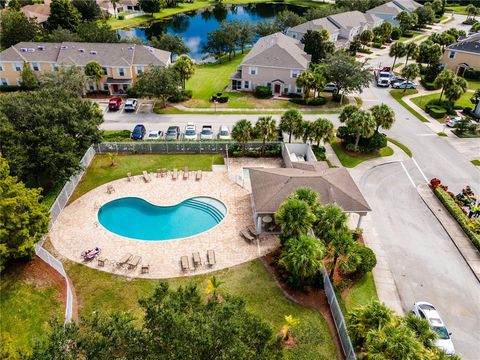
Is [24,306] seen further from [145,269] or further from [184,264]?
[184,264]

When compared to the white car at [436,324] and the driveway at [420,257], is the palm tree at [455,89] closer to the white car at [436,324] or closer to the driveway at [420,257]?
the driveway at [420,257]

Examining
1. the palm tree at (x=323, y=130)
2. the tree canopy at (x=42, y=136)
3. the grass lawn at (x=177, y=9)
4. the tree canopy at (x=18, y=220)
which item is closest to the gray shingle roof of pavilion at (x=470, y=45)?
the palm tree at (x=323, y=130)

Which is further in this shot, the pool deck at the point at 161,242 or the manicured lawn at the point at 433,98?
the manicured lawn at the point at 433,98

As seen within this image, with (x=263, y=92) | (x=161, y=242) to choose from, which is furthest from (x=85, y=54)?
(x=161, y=242)

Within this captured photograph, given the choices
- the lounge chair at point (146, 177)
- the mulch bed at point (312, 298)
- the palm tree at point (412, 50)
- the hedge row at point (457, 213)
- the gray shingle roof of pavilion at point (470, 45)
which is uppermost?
the gray shingle roof of pavilion at point (470, 45)

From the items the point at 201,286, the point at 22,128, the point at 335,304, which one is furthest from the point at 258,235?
the point at 22,128

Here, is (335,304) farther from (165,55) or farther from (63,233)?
(165,55)
